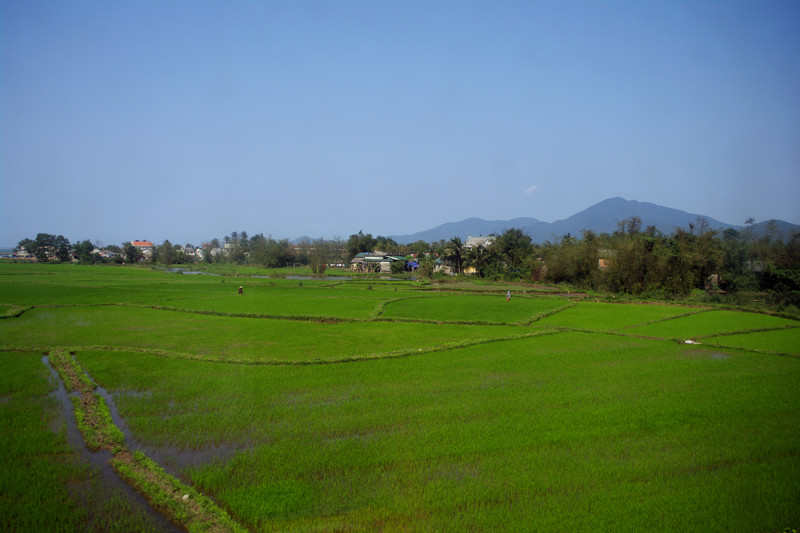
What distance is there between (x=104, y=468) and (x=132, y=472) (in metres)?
0.57

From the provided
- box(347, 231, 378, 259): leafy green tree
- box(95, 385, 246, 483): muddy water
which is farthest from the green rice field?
box(347, 231, 378, 259): leafy green tree

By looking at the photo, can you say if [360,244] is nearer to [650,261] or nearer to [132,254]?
[132,254]

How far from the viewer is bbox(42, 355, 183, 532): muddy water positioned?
16.3 ft

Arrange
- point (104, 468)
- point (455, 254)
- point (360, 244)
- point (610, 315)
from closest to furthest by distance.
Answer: point (104, 468)
point (610, 315)
point (455, 254)
point (360, 244)

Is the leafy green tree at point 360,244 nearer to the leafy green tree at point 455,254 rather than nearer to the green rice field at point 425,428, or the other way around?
the leafy green tree at point 455,254

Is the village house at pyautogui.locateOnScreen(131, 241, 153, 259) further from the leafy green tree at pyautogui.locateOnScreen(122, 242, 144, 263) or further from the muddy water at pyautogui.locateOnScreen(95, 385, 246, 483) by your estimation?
the muddy water at pyautogui.locateOnScreen(95, 385, 246, 483)

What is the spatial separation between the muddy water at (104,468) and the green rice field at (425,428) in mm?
73

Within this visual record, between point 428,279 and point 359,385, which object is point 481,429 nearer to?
point 359,385

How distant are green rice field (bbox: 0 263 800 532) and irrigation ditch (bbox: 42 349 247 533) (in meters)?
0.13

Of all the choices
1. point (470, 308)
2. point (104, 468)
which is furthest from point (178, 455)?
point (470, 308)

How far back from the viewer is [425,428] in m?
7.20

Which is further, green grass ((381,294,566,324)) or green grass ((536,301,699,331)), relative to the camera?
green grass ((381,294,566,324))

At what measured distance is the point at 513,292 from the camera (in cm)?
3241

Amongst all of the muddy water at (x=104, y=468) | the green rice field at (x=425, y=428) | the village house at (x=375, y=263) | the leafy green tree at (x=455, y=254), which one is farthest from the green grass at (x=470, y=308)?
the village house at (x=375, y=263)
